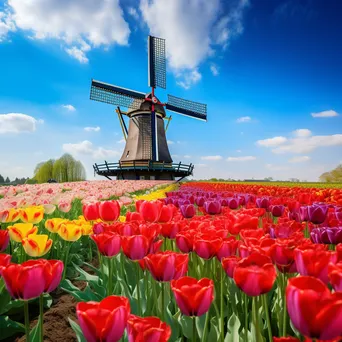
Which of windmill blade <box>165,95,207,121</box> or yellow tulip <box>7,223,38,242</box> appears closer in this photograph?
yellow tulip <box>7,223,38,242</box>

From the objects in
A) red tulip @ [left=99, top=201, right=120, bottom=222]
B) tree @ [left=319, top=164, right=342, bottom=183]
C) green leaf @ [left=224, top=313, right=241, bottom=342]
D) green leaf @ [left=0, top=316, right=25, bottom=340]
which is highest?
tree @ [left=319, top=164, right=342, bottom=183]

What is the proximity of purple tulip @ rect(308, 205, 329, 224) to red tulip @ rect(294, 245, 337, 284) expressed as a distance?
1.38m

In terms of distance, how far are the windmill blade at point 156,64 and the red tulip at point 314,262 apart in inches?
1115

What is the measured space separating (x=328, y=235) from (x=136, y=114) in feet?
86.8

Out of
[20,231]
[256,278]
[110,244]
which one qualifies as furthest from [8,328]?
[256,278]

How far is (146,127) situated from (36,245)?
84.5 ft

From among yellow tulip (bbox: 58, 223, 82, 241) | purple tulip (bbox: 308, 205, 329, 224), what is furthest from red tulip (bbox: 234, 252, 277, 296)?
yellow tulip (bbox: 58, 223, 82, 241)

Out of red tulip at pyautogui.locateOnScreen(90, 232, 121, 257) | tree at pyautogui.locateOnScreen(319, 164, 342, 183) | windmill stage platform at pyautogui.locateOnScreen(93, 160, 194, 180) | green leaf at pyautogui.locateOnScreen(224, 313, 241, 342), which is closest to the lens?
green leaf at pyautogui.locateOnScreen(224, 313, 241, 342)

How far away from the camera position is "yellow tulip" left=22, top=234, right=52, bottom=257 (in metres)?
1.88

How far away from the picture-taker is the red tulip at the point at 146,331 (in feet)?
2.45

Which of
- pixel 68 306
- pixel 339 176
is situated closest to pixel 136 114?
pixel 339 176

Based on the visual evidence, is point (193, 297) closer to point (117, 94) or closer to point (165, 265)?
point (165, 265)

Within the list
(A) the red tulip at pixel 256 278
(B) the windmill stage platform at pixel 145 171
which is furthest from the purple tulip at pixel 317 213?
(B) the windmill stage platform at pixel 145 171

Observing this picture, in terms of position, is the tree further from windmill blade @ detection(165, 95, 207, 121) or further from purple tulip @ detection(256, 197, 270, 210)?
purple tulip @ detection(256, 197, 270, 210)
